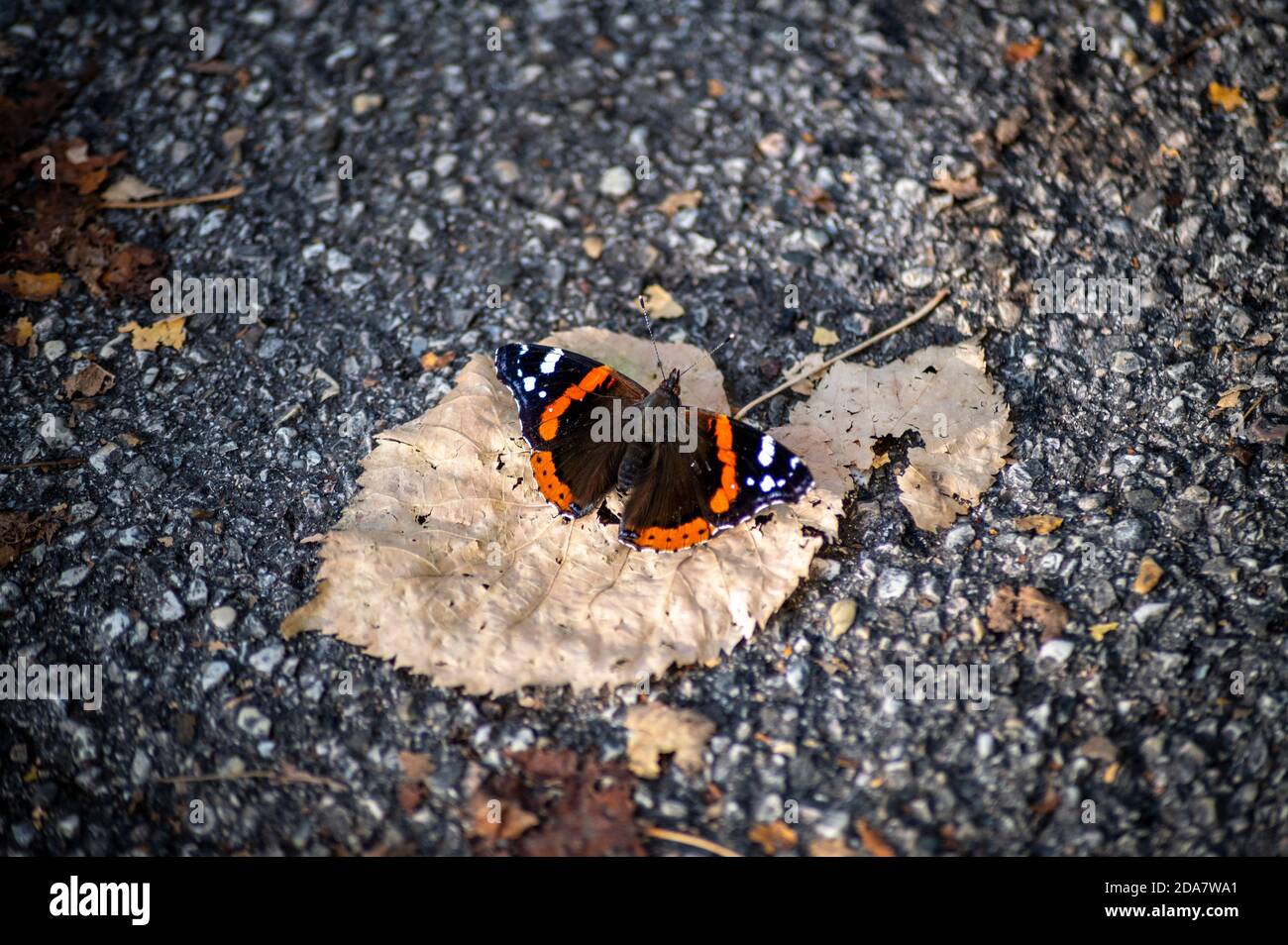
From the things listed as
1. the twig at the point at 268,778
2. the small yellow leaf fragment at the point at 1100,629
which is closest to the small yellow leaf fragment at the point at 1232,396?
→ the small yellow leaf fragment at the point at 1100,629

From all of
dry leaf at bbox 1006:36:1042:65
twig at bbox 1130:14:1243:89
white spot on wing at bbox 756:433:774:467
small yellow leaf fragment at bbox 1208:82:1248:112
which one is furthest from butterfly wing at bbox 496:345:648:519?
small yellow leaf fragment at bbox 1208:82:1248:112

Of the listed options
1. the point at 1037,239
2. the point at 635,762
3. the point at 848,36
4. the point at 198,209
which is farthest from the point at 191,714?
the point at 848,36

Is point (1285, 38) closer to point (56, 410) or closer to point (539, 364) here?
point (539, 364)

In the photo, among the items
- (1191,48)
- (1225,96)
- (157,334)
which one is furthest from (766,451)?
(1191,48)

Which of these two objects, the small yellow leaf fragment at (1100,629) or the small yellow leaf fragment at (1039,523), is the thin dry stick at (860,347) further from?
the small yellow leaf fragment at (1100,629)

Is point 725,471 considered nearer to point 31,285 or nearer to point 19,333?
point 19,333

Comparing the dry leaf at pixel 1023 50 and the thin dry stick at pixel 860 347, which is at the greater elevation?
the dry leaf at pixel 1023 50
